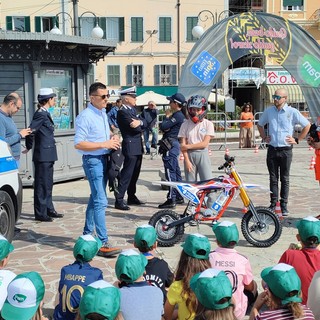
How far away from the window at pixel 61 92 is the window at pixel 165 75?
29.6 m

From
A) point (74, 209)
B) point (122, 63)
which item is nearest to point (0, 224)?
point (74, 209)

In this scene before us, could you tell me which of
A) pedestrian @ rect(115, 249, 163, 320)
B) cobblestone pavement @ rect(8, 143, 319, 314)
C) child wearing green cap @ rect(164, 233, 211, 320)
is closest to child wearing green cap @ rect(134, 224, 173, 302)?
child wearing green cap @ rect(164, 233, 211, 320)

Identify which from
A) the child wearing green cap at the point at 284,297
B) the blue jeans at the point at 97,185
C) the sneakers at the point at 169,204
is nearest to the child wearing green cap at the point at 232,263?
the child wearing green cap at the point at 284,297

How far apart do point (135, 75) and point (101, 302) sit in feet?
130

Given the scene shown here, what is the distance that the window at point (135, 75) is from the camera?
4141 cm

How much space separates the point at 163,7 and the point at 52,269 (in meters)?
37.3

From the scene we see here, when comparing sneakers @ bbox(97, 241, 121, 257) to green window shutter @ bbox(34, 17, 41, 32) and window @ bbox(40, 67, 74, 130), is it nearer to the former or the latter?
window @ bbox(40, 67, 74, 130)

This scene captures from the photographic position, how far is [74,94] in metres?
12.5

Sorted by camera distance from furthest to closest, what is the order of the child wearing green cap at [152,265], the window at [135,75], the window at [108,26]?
1. the window at [135,75]
2. the window at [108,26]
3. the child wearing green cap at [152,265]

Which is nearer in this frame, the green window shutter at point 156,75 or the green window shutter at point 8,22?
the green window shutter at point 8,22

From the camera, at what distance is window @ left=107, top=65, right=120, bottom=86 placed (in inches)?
1625

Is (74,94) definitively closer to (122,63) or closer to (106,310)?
(106,310)

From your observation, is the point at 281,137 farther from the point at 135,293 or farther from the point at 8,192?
the point at 135,293

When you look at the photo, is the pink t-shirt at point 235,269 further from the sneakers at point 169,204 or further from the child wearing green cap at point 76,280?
the sneakers at point 169,204
